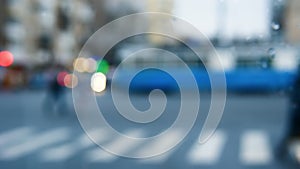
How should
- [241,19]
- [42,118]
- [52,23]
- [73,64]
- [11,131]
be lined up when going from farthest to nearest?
[42,118] → [11,131] → [73,64] → [52,23] → [241,19]

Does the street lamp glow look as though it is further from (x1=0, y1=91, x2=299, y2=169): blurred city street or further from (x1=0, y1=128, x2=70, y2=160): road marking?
(x1=0, y1=128, x2=70, y2=160): road marking

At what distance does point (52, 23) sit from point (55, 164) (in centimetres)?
124

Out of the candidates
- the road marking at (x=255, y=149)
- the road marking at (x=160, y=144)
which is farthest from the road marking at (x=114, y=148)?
the road marking at (x=255, y=149)

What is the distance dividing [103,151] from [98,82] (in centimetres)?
126

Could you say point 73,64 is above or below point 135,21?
above

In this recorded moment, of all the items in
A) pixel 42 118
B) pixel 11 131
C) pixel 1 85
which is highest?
pixel 1 85

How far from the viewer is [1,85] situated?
12.8 metres

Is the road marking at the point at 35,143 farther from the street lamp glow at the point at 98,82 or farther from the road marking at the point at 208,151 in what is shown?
the road marking at the point at 208,151

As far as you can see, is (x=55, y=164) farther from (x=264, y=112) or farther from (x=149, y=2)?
(x=264, y=112)

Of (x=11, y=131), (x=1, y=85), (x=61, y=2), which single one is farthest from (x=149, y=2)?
(x=1, y=85)

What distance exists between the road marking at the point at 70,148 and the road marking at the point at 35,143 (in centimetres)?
21

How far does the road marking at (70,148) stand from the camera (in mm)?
4367

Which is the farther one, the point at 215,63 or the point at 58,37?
the point at 215,63

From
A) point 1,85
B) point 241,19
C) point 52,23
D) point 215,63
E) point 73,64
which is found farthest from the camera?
point 1,85
